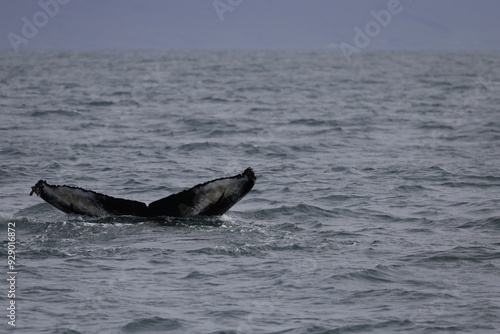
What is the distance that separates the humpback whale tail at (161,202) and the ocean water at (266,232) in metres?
0.25

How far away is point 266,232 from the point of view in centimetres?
1736

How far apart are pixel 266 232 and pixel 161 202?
6.66 feet

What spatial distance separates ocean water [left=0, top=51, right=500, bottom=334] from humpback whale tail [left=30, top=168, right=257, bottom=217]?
251mm

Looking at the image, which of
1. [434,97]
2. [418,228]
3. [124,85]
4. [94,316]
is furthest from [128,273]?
[124,85]

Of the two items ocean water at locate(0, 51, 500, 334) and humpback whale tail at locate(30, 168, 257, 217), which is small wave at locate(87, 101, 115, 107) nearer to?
ocean water at locate(0, 51, 500, 334)

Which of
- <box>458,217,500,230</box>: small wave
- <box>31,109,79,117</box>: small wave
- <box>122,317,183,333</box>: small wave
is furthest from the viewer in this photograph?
<box>31,109,79,117</box>: small wave

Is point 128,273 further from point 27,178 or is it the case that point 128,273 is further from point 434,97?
point 434,97

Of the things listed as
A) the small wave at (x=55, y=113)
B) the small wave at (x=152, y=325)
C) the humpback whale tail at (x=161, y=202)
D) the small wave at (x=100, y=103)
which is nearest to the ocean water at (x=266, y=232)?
the small wave at (x=152, y=325)

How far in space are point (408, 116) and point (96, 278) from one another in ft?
108

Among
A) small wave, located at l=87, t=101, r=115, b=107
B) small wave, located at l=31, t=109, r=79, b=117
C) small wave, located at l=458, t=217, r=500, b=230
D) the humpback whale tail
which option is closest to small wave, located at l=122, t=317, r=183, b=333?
the humpback whale tail

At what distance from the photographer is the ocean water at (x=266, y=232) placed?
12773 mm

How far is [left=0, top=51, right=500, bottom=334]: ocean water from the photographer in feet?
41.9

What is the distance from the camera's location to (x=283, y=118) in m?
44.3

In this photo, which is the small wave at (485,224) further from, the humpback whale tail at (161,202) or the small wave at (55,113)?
the small wave at (55,113)
